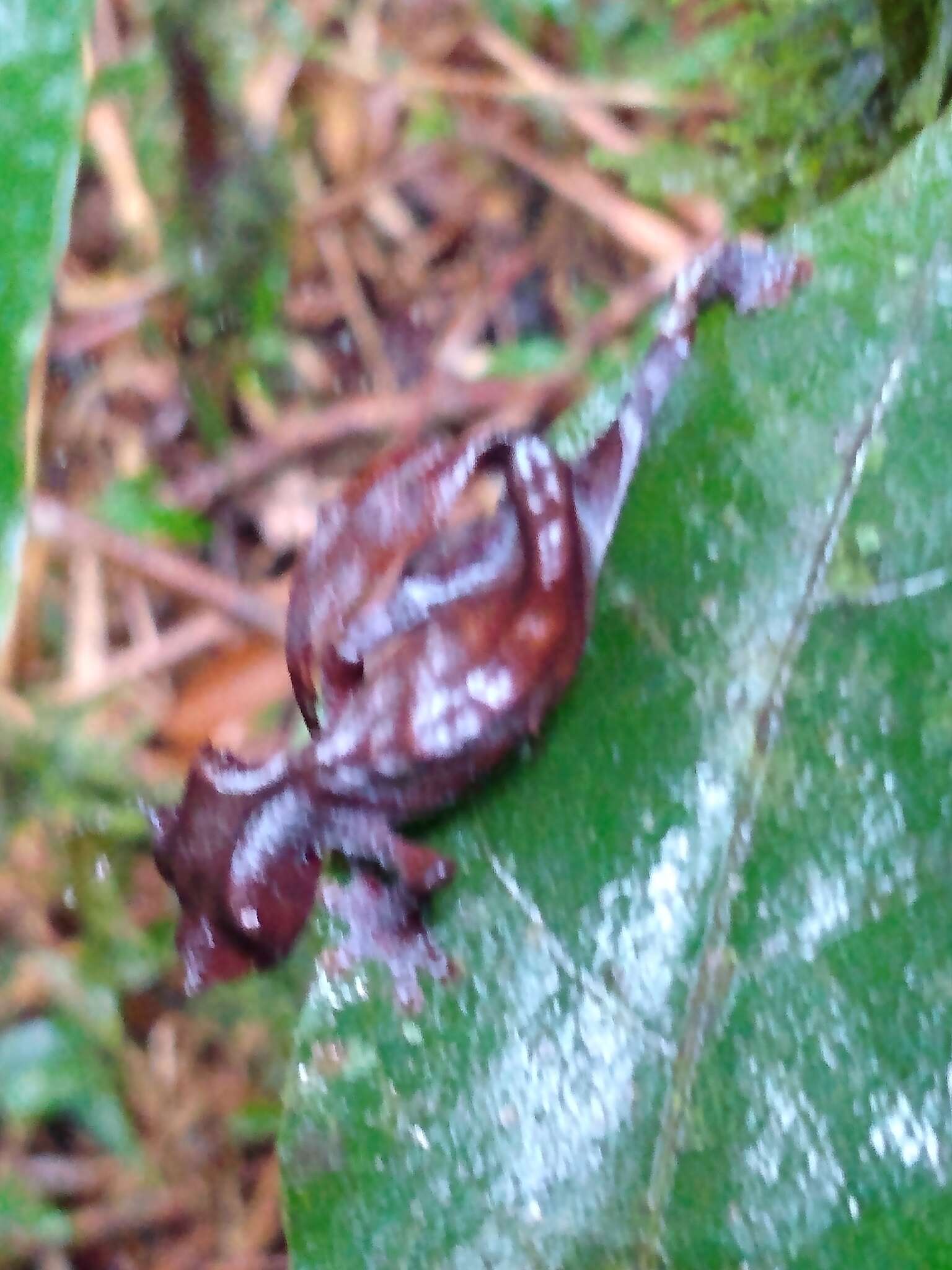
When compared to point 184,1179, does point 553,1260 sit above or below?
below

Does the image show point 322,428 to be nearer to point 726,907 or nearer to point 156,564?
point 156,564

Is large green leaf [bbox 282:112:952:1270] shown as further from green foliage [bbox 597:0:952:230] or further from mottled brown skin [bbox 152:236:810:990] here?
green foliage [bbox 597:0:952:230]

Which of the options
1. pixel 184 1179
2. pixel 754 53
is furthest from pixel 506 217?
pixel 184 1179

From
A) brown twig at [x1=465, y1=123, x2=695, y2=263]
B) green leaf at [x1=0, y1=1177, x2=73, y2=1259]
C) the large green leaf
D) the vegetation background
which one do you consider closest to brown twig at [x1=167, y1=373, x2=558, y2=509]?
the vegetation background

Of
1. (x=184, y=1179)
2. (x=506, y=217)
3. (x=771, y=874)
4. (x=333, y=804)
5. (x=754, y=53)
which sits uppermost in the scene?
(x=506, y=217)

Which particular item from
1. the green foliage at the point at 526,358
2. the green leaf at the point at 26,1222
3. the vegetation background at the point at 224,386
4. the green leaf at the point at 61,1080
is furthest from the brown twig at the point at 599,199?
the green leaf at the point at 26,1222

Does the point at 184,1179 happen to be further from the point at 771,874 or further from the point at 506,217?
the point at 506,217

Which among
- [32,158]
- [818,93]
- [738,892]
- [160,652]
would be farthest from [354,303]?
[738,892]
